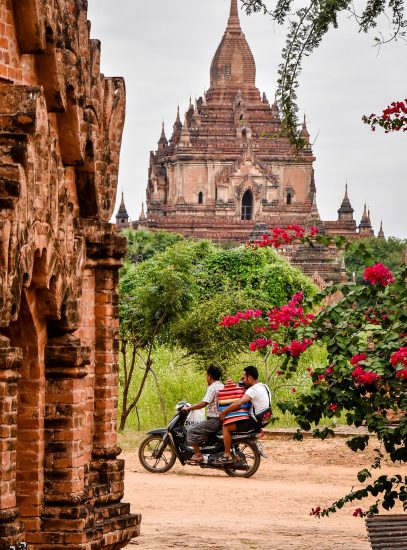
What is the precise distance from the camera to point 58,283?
7.81 metres

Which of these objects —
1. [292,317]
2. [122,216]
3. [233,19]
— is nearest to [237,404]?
[292,317]

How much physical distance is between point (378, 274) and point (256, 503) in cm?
525

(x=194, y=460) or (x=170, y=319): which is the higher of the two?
(x=170, y=319)

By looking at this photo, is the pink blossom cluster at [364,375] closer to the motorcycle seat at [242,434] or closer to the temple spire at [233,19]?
the motorcycle seat at [242,434]

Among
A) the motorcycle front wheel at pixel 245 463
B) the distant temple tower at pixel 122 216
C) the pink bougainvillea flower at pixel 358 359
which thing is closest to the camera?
the pink bougainvillea flower at pixel 358 359

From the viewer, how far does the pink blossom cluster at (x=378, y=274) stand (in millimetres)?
8773

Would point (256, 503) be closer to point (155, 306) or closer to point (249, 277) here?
point (155, 306)

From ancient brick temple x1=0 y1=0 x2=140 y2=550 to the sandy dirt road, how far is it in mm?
2231

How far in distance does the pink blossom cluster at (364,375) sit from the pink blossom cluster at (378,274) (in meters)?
0.54

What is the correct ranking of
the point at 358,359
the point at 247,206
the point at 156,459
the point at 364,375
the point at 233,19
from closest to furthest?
1. the point at 364,375
2. the point at 358,359
3. the point at 156,459
4. the point at 247,206
5. the point at 233,19

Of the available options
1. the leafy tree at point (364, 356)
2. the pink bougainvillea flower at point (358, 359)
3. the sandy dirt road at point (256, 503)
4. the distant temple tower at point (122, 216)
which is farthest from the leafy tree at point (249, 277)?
the distant temple tower at point (122, 216)

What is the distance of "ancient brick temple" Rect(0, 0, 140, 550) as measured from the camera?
23.0 feet

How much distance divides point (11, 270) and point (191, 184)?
71.0 metres

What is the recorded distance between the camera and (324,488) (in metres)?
15.0
